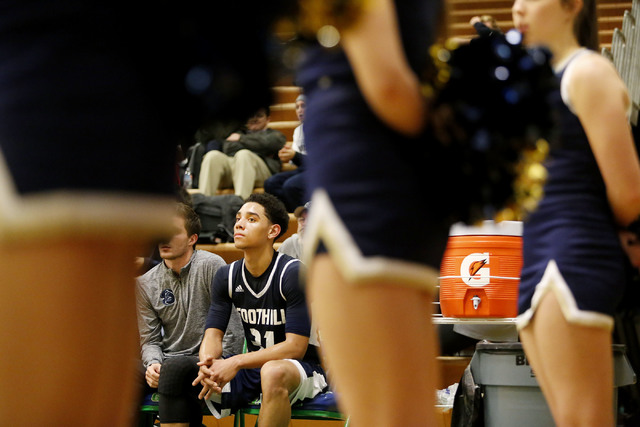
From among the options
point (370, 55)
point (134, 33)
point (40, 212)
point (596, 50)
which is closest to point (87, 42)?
point (134, 33)

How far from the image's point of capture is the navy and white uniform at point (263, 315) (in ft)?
13.5

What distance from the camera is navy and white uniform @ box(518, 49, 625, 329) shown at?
163 cm

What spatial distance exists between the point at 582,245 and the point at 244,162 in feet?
18.2

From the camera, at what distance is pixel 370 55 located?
34.9 inches

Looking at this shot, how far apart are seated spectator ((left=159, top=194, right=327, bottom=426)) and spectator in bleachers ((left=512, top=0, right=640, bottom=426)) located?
243 cm

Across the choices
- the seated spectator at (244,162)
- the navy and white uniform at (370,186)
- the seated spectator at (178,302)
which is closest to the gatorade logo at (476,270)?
the seated spectator at (178,302)

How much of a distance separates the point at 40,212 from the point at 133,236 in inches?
3.4

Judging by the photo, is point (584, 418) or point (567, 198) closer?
point (584, 418)

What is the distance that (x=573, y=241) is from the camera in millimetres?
1657

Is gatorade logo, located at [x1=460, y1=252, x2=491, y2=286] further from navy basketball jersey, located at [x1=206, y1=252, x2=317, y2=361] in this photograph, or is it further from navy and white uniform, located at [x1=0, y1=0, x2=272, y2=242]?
navy and white uniform, located at [x1=0, y1=0, x2=272, y2=242]

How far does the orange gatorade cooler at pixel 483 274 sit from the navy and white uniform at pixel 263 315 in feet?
2.47

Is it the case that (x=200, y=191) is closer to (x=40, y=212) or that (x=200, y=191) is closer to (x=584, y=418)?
(x=584, y=418)

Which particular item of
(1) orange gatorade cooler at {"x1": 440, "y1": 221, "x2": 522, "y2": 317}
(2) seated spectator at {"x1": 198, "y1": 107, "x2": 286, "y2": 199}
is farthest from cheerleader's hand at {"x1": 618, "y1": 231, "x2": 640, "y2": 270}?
(2) seated spectator at {"x1": 198, "y1": 107, "x2": 286, "y2": 199}

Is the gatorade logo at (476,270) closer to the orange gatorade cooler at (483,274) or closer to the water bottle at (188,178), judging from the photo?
the orange gatorade cooler at (483,274)
